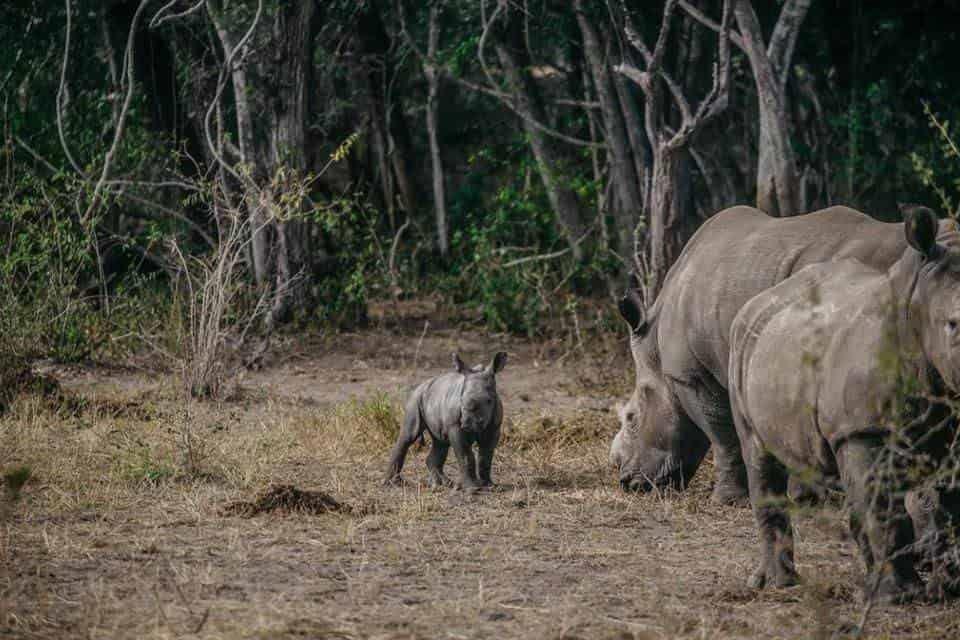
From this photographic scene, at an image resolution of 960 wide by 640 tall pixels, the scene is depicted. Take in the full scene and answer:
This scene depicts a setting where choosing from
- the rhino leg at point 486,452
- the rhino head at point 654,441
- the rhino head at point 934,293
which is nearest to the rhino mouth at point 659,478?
the rhino head at point 654,441

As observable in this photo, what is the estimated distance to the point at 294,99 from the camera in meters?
13.2

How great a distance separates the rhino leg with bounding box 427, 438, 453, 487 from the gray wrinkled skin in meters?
2.63

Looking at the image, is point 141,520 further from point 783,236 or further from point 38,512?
point 783,236

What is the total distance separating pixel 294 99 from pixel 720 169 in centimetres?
459

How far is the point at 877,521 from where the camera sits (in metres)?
4.66

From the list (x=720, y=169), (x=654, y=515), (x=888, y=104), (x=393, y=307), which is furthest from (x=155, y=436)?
(x=888, y=104)

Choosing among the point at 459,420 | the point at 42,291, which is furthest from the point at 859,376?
the point at 42,291

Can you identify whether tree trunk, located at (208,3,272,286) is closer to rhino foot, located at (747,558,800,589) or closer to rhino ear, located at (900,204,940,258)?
rhino foot, located at (747,558,800,589)

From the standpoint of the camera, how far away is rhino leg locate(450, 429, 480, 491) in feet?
23.9

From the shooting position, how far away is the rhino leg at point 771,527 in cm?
531

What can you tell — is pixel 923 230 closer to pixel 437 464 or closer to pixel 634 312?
pixel 634 312

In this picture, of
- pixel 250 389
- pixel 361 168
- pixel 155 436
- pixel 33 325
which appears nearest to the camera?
pixel 155 436

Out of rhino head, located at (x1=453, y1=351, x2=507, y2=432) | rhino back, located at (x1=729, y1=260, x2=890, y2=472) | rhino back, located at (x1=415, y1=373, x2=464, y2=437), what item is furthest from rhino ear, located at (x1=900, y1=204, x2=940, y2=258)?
rhino back, located at (x1=415, y1=373, x2=464, y2=437)

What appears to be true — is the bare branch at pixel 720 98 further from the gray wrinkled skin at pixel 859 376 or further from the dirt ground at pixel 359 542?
the gray wrinkled skin at pixel 859 376
